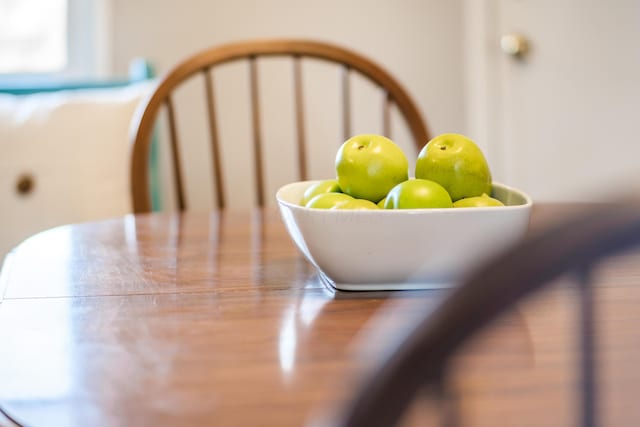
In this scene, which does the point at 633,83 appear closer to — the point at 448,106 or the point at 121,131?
the point at 448,106

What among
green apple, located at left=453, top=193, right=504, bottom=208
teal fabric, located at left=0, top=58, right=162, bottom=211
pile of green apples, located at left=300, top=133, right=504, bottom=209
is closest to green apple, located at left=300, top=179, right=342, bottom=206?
pile of green apples, located at left=300, top=133, right=504, bottom=209

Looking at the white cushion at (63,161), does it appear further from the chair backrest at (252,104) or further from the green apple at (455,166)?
the green apple at (455,166)

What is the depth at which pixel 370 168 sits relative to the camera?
72 cm

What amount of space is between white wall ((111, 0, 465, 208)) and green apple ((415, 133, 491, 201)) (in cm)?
167

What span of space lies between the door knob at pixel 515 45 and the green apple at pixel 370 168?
5.17 feet

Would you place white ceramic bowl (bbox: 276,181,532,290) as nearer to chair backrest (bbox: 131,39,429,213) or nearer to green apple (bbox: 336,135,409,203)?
green apple (bbox: 336,135,409,203)

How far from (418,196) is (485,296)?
1.58 ft

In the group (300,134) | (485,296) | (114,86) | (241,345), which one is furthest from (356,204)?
(114,86)

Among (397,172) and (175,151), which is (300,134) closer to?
(175,151)

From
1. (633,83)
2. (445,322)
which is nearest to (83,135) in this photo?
(633,83)

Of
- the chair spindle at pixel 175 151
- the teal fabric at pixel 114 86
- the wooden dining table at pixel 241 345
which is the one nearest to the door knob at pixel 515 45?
the teal fabric at pixel 114 86

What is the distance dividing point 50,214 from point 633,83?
1.35 m

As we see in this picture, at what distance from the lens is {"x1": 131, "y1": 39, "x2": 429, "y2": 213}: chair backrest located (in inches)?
53.4

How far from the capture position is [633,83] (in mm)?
1766
